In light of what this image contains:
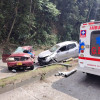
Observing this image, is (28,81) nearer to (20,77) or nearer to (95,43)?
(20,77)

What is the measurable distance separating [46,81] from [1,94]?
1.82 metres

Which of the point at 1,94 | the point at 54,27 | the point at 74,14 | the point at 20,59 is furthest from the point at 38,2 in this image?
the point at 1,94

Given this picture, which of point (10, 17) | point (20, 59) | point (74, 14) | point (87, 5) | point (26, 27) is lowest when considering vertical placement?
point (20, 59)

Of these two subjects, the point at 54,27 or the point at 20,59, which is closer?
the point at 20,59

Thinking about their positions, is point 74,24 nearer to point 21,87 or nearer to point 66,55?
point 66,55

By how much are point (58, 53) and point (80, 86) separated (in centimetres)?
440

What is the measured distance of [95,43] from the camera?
472cm

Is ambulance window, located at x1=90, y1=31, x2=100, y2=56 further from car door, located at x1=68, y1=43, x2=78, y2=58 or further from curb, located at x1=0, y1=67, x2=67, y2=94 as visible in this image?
car door, located at x1=68, y1=43, x2=78, y2=58

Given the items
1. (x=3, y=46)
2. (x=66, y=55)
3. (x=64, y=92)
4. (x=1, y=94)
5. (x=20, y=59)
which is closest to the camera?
(x=1, y=94)

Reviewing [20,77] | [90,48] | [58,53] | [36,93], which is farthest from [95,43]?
[58,53]

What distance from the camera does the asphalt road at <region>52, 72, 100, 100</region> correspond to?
13.5ft

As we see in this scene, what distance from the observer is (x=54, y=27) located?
68.6 feet

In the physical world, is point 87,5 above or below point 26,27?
→ above

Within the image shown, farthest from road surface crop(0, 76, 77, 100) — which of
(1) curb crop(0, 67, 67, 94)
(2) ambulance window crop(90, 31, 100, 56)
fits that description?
(2) ambulance window crop(90, 31, 100, 56)
